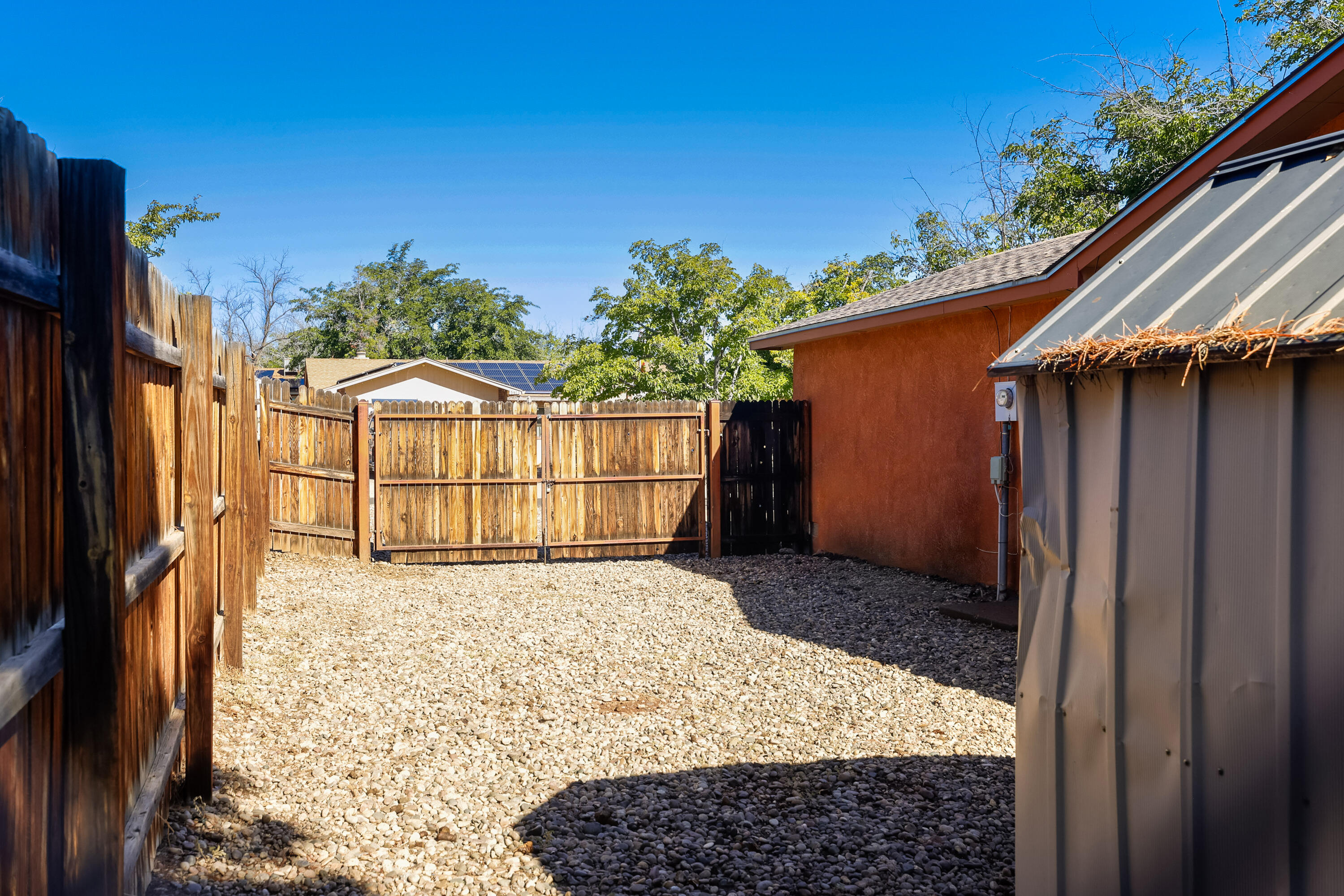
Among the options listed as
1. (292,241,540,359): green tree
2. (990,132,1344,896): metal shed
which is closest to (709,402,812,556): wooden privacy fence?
(990,132,1344,896): metal shed

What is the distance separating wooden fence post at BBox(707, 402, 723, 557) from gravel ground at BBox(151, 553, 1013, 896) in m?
3.02

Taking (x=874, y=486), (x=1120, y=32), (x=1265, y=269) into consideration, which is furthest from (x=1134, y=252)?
(x=1120, y=32)

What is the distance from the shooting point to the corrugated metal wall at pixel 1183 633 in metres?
2.00

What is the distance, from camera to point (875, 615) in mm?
7789

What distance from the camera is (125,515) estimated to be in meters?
2.35

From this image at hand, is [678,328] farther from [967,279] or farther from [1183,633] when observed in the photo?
[1183,633]

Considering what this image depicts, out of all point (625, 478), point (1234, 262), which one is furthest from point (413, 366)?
point (1234, 262)

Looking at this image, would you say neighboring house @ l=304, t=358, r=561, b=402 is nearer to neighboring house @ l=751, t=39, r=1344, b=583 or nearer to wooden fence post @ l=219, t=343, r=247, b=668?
neighboring house @ l=751, t=39, r=1344, b=583

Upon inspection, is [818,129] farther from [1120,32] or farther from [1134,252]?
[1134,252]

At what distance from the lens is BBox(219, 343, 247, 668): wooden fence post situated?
531 cm

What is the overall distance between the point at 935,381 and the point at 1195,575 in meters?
7.16

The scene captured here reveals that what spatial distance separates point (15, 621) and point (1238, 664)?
2716 mm

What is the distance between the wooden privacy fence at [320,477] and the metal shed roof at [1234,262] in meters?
8.81

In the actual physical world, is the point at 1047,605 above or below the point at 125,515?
below
